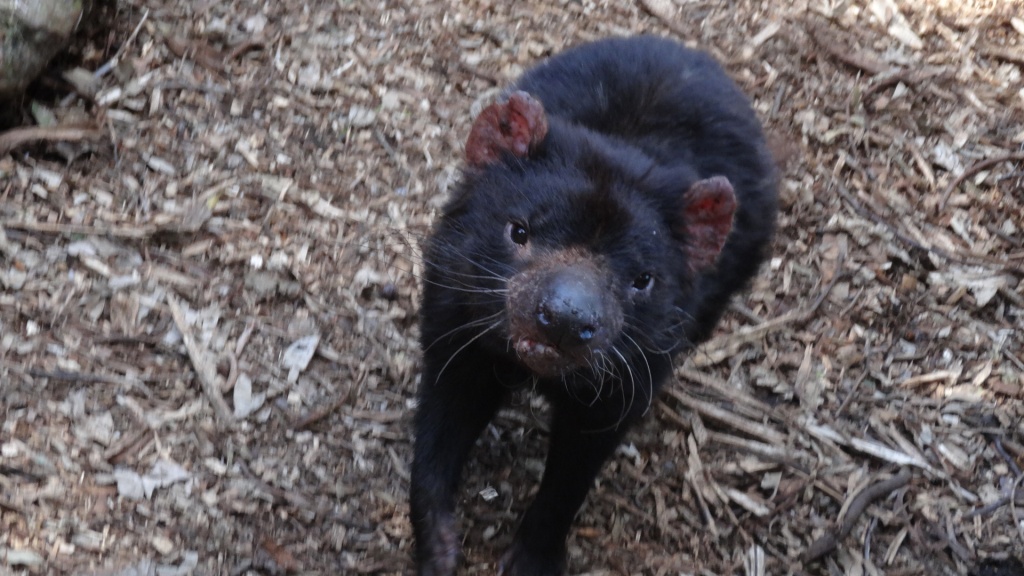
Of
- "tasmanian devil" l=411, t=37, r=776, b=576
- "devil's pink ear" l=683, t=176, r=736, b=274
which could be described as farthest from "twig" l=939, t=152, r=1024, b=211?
"devil's pink ear" l=683, t=176, r=736, b=274

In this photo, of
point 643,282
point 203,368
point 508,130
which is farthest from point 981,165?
point 203,368

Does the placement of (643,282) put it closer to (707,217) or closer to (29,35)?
(707,217)

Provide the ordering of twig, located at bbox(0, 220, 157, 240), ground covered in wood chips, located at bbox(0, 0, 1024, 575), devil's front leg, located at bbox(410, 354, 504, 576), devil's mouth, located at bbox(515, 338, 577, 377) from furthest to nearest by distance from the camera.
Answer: twig, located at bbox(0, 220, 157, 240) → ground covered in wood chips, located at bbox(0, 0, 1024, 575) → devil's front leg, located at bbox(410, 354, 504, 576) → devil's mouth, located at bbox(515, 338, 577, 377)

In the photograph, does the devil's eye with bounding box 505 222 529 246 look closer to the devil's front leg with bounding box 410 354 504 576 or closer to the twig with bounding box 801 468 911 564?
the devil's front leg with bounding box 410 354 504 576

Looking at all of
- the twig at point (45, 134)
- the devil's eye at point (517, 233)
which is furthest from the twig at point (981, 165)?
the twig at point (45, 134)

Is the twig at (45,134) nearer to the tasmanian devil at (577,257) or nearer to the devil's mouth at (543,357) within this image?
the tasmanian devil at (577,257)

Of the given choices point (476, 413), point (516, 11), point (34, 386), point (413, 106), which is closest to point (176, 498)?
A: point (34, 386)

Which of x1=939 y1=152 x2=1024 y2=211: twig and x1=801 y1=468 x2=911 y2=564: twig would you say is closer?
x1=801 y1=468 x2=911 y2=564: twig

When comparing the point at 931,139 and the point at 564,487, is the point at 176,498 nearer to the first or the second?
the point at 564,487
